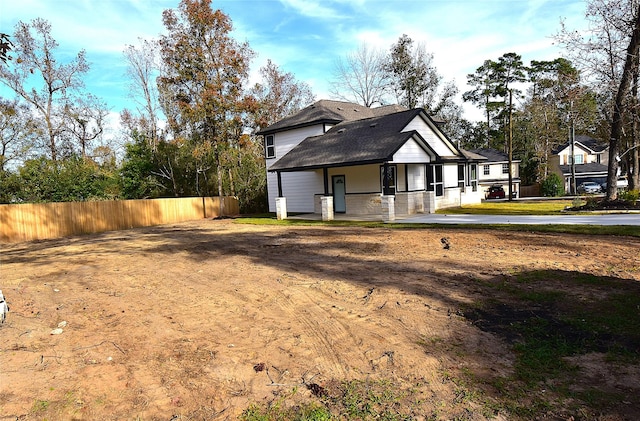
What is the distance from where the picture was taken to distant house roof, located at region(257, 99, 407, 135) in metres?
25.4

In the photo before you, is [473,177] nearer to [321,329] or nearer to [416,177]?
[416,177]

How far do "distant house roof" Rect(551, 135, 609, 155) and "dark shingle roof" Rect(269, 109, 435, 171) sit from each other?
39259 mm

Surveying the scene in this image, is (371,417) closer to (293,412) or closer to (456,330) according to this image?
(293,412)

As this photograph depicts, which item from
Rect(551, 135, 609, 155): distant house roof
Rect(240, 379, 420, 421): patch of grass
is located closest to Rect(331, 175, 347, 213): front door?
Rect(240, 379, 420, 421): patch of grass

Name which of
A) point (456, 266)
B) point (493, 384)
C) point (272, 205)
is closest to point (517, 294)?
point (456, 266)

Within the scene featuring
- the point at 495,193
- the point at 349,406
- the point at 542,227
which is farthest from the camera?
the point at 495,193

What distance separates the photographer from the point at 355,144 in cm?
2055

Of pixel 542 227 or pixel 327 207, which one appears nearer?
pixel 542 227

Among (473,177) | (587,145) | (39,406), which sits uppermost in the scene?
(587,145)

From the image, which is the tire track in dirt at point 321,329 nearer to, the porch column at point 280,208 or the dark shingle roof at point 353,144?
the dark shingle roof at point 353,144

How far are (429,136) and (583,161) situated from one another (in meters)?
42.5

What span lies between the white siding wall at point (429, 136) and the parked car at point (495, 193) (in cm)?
2199

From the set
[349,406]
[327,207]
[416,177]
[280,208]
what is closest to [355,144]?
[327,207]

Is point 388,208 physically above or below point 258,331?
above
